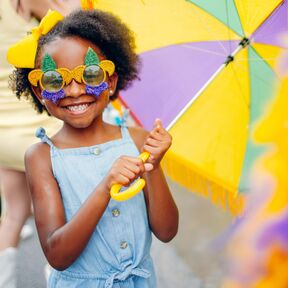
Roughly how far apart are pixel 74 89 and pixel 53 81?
0.07 meters

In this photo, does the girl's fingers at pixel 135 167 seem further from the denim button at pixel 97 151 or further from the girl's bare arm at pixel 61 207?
the denim button at pixel 97 151

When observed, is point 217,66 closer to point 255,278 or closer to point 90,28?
point 90,28

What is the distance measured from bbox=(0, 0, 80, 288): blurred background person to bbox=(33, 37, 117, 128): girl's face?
0.57 metres

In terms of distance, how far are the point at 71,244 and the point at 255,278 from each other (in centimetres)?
78

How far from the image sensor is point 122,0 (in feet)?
7.94

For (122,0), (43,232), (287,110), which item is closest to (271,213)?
(287,110)

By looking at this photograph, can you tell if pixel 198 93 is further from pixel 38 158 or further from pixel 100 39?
pixel 38 158

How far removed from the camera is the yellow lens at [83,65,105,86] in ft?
6.39

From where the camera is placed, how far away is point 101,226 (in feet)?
6.65

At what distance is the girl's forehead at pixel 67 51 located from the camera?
196 cm

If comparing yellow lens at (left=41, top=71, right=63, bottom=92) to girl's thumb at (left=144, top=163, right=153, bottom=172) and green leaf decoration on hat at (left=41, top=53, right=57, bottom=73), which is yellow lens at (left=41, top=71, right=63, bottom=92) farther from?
girl's thumb at (left=144, top=163, right=153, bottom=172)

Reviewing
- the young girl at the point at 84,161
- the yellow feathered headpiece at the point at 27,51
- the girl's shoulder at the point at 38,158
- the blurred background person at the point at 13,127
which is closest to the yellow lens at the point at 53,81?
the young girl at the point at 84,161

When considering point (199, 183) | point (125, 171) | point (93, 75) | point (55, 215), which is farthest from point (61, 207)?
point (199, 183)

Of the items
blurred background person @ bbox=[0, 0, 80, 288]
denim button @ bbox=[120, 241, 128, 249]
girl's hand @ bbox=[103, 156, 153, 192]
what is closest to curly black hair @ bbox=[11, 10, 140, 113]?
blurred background person @ bbox=[0, 0, 80, 288]
